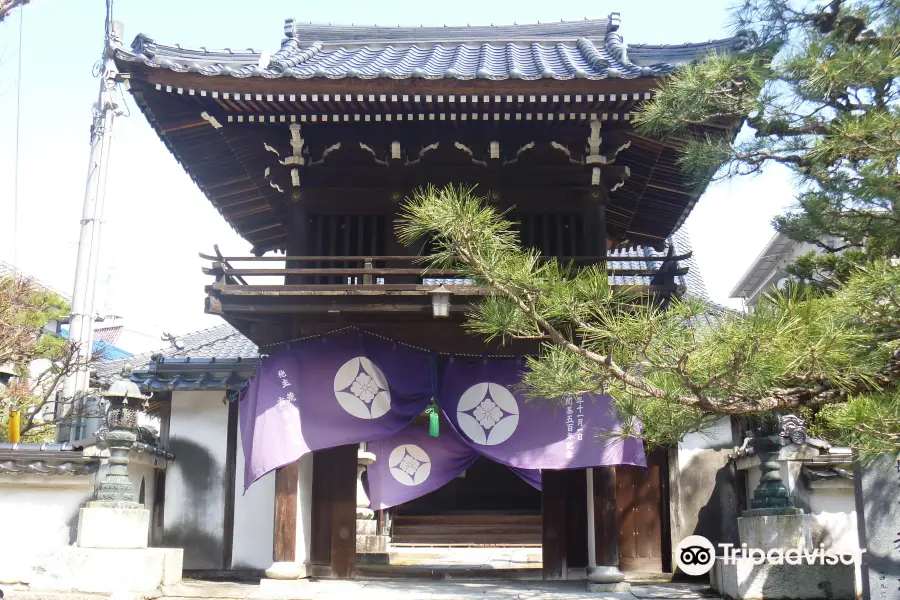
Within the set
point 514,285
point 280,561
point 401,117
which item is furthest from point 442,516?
point 514,285

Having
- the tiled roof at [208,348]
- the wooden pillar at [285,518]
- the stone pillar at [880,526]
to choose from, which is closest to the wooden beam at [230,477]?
the tiled roof at [208,348]

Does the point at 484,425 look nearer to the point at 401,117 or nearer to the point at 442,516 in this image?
the point at 401,117

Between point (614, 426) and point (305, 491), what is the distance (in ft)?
13.3

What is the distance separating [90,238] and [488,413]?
8709 mm

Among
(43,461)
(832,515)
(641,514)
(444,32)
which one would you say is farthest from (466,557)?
(444,32)

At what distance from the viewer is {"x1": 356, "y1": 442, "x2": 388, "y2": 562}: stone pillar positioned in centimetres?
1557

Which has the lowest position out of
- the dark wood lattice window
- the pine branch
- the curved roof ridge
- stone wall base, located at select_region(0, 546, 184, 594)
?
stone wall base, located at select_region(0, 546, 184, 594)

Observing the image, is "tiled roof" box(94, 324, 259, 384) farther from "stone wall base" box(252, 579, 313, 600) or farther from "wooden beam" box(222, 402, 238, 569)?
"stone wall base" box(252, 579, 313, 600)

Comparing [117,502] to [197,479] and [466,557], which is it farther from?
[466,557]

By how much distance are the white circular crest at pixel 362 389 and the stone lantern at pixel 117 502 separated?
8.25 ft

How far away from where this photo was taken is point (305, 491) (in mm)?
10766

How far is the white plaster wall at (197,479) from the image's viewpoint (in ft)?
39.7

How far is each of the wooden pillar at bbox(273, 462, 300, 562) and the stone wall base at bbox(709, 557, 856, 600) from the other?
17.0 feet

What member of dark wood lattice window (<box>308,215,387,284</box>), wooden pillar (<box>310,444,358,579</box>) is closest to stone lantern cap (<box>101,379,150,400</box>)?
wooden pillar (<box>310,444,358,579</box>)
